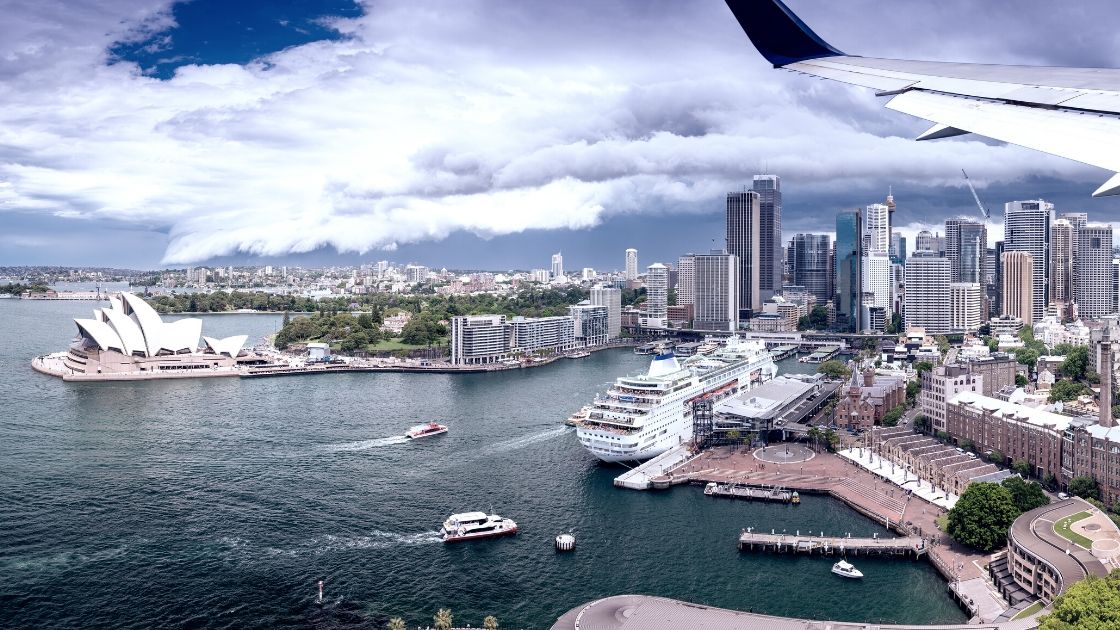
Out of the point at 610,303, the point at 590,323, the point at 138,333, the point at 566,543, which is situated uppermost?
the point at 610,303

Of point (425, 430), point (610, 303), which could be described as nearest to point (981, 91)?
point (425, 430)

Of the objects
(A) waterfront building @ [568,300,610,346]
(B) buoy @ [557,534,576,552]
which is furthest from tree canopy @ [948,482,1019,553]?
(A) waterfront building @ [568,300,610,346]

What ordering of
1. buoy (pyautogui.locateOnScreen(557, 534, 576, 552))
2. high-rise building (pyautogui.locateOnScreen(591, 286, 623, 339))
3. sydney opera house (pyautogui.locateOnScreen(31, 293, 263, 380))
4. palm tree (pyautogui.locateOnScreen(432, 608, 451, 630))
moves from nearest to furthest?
palm tree (pyautogui.locateOnScreen(432, 608, 451, 630))
buoy (pyautogui.locateOnScreen(557, 534, 576, 552))
sydney opera house (pyautogui.locateOnScreen(31, 293, 263, 380))
high-rise building (pyautogui.locateOnScreen(591, 286, 623, 339))

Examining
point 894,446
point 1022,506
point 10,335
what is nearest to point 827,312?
point 894,446

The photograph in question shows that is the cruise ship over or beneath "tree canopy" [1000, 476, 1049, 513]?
over

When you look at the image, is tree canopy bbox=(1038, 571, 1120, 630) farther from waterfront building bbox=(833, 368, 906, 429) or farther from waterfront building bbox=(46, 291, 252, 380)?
waterfront building bbox=(46, 291, 252, 380)

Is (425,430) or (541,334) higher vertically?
(541,334)

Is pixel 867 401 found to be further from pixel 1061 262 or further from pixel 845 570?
pixel 1061 262
